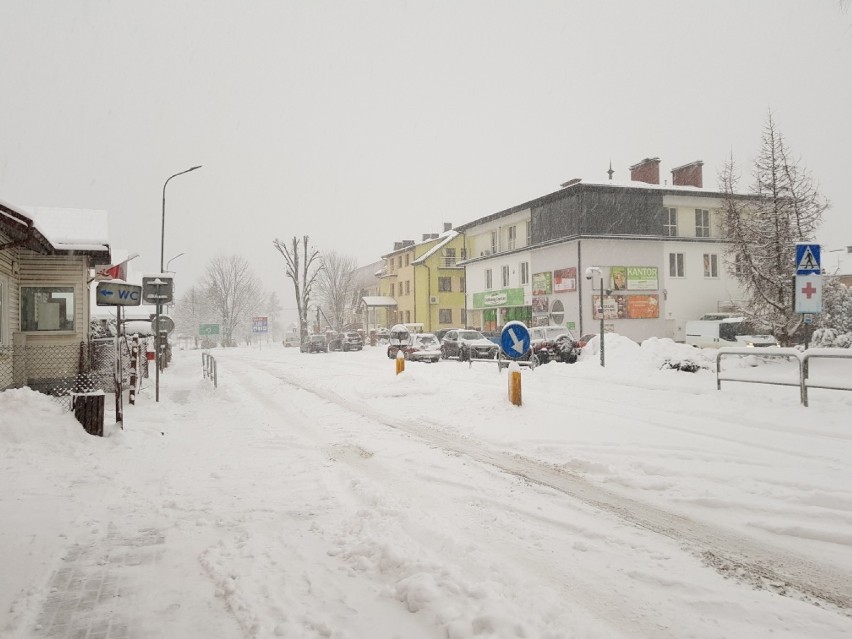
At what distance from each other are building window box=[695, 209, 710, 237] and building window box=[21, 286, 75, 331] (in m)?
34.3

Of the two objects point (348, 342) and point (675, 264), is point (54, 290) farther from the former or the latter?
point (675, 264)

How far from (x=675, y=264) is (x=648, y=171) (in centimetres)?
736

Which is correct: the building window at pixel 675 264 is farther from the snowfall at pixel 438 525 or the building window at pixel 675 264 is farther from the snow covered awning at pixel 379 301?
the snow covered awning at pixel 379 301

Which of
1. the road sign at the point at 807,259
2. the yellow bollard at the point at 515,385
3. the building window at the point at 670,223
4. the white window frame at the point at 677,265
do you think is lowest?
the yellow bollard at the point at 515,385

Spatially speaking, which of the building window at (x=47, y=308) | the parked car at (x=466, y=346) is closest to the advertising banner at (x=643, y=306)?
the parked car at (x=466, y=346)

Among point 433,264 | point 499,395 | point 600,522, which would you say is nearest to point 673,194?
point 433,264

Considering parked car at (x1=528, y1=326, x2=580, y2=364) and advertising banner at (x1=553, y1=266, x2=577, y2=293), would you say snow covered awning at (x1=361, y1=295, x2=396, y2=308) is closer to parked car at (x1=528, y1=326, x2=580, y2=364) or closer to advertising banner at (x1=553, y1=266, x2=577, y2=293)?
advertising banner at (x1=553, y1=266, x2=577, y2=293)

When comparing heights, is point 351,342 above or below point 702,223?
below

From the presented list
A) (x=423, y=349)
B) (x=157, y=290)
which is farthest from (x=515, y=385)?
(x=423, y=349)

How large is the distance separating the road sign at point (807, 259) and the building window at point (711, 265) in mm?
27665

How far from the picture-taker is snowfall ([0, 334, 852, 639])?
3.33 m

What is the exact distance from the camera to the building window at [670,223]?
35406 mm

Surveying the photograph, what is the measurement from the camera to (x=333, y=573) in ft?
12.8

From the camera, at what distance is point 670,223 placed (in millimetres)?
35688
